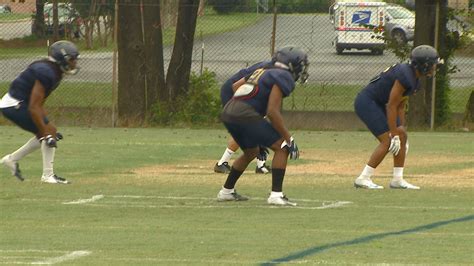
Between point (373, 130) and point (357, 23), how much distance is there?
1937 centimetres

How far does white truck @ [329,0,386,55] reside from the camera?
31938mm

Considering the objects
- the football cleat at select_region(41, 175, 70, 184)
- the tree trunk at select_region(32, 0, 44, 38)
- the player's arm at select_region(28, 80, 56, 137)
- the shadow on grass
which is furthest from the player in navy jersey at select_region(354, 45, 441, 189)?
the tree trunk at select_region(32, 0, 44, 38)

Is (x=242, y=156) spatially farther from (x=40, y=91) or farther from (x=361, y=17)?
(x=361, y=17)

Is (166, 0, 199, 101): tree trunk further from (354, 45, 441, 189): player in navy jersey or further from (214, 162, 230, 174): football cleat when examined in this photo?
(354, 45, 441, 189): player in navy jersey

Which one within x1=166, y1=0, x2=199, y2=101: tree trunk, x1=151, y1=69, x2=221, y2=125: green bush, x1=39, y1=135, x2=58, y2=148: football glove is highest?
x1=39, y1=135, x2=58, y2=148: football glove

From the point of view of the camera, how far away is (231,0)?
108 ft

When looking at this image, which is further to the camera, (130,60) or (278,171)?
(130,60)

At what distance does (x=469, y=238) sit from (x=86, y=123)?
17.5 metres

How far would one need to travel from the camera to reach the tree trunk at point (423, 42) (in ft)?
88.9

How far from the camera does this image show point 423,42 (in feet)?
88.8

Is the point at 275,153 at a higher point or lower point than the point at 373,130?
higher

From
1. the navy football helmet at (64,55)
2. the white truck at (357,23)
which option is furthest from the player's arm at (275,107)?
the white truck at (357,23)

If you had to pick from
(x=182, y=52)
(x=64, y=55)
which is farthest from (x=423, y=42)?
(x=64, y=55)

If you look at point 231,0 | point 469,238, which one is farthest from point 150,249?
point 231,0
